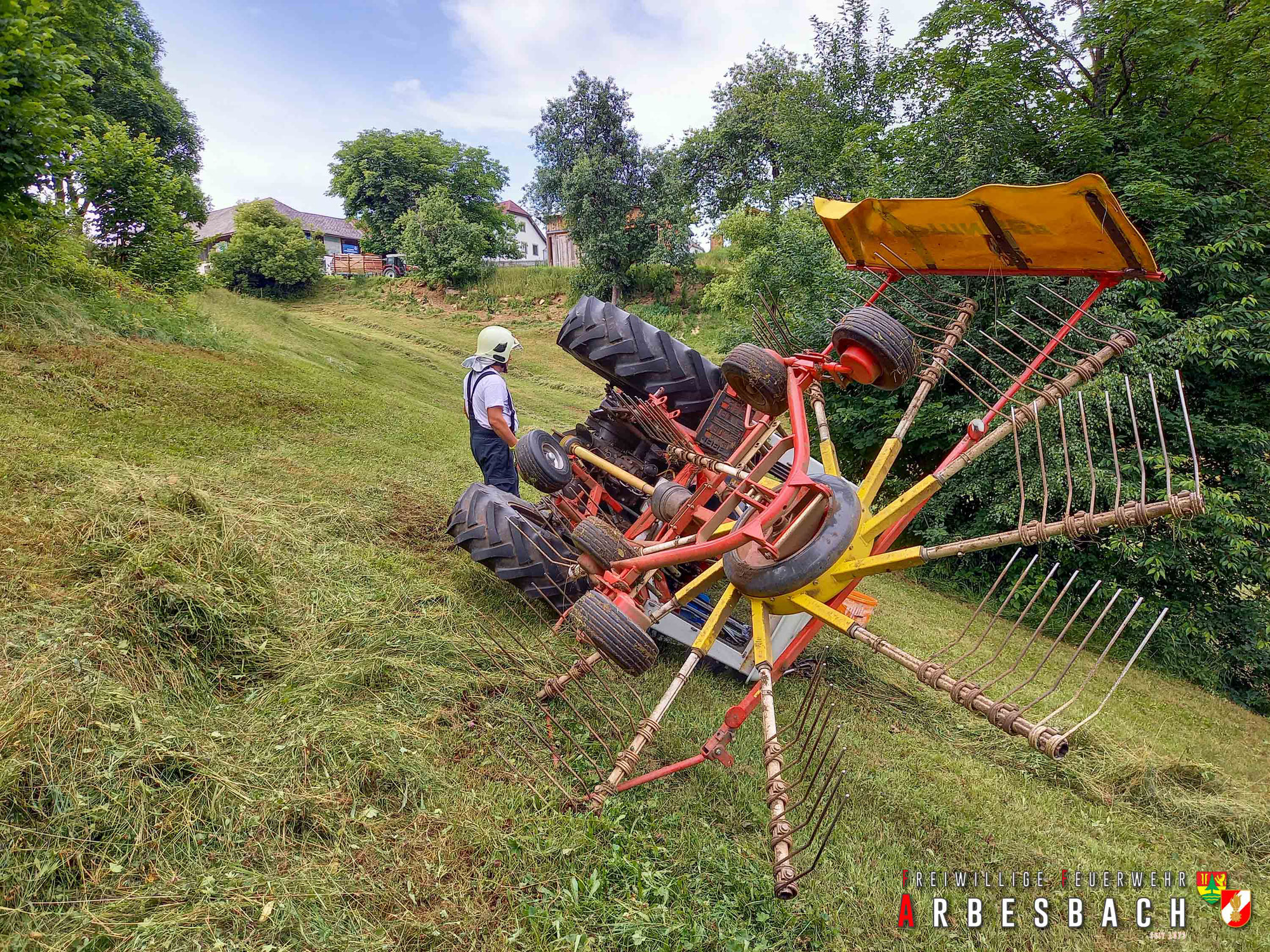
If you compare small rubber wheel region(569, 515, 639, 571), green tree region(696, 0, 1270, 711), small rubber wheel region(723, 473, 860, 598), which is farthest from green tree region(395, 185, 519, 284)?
small rubber wheel region(723, 473, 860, 598)

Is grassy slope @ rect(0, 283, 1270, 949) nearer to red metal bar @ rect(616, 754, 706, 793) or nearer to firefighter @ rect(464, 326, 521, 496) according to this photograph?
red metal bar @ rect(616, 754, 706, 793)

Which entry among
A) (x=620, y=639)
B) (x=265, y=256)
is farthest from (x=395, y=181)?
(x=620, y=639)

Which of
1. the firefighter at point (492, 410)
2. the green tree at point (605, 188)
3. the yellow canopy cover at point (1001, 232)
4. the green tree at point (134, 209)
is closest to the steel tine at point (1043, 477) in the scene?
the yellow canopy cover at point (1001, 232)

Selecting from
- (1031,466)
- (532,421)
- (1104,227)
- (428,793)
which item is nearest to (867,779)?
(428,793)

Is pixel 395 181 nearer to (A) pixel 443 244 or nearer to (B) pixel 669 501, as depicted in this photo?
(A) pixel 443 244

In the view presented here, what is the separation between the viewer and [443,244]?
1060 inches

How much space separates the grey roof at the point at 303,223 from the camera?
121ft

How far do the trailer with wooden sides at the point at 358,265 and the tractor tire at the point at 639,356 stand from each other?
1139 inches

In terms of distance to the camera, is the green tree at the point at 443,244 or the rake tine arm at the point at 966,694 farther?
the green tree at the point at 443,244

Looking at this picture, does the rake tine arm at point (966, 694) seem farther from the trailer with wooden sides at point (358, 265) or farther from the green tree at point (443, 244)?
the trailer with wooden sides at point (358, 265)

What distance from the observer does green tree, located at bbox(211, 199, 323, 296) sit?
2481 centimetres

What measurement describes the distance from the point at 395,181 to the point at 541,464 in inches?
1237

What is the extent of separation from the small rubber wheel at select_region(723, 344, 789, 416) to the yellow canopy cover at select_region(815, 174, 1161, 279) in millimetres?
830

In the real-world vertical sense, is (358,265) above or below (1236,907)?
above
